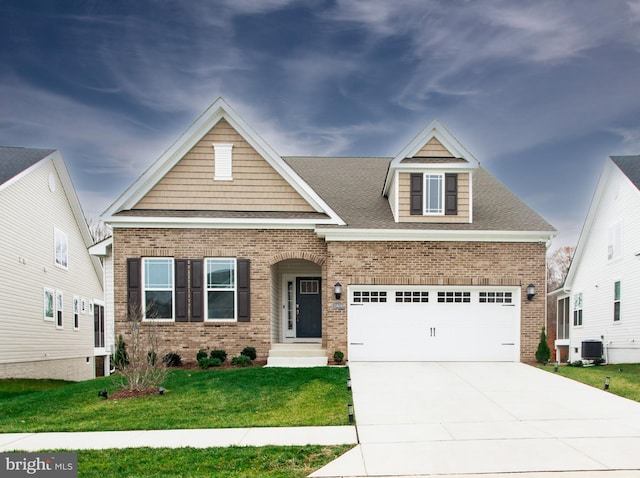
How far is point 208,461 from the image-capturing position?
6.59 m

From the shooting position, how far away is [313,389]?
11.1 metres

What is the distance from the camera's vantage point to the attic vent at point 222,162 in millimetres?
15969

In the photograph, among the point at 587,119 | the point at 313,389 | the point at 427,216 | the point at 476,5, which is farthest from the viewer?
the point at 587,119

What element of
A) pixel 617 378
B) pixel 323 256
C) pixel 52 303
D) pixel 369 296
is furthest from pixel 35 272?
pixel 617 378

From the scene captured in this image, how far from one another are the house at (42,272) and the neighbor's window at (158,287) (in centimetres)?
595

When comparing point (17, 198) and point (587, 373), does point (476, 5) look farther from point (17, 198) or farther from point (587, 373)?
point (17, 198)

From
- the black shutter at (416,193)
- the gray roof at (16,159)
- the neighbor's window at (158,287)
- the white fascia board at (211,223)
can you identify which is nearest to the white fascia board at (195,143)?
the white fascia board at (211,223)

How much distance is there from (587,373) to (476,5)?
35.3 feet

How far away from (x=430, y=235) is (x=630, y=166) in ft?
29.7

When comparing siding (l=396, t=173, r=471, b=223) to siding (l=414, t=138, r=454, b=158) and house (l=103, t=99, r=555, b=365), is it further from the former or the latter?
siding (l=414, t=138, r=454, b=158)

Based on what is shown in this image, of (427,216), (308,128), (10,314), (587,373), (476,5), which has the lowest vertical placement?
(587,373)

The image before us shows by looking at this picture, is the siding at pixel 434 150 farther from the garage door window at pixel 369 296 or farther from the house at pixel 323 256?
the garage door window at pixel 369 296

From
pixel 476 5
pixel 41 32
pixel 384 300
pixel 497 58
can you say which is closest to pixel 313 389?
pixel 384 300
